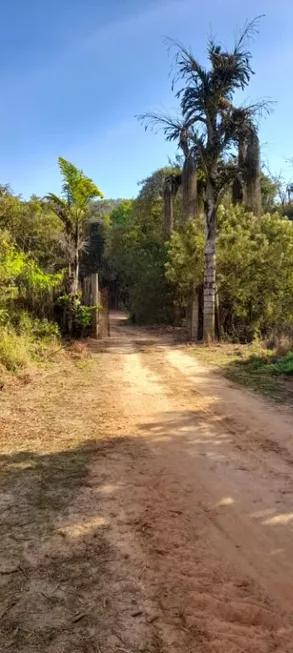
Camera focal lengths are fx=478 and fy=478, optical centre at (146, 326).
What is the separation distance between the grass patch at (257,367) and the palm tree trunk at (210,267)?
2116 millimetres

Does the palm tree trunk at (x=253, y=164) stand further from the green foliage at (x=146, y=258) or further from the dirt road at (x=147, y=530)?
the dirt road at (x=147, y=530)

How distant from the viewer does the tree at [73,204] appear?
14797 millimetres

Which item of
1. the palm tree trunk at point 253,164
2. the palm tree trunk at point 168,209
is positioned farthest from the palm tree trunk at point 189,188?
the palm tree trunk at point 168,209

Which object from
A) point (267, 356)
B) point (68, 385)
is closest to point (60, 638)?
point (68, 385)

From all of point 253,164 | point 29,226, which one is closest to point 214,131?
point 253,164

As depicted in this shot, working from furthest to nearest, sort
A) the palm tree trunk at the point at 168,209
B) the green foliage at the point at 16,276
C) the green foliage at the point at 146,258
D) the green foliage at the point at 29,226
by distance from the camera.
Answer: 1. the green foliage at the point at 29,226
2. the green foliage at the point at 146,258
3. the palm tree trunk at the point at 168,209
4. the green foliage at the point at 16,276

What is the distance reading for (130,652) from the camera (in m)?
2.26

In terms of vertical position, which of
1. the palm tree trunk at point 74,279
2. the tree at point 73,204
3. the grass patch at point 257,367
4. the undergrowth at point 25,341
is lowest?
the grass patch at point 257,367

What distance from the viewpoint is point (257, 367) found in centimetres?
1012

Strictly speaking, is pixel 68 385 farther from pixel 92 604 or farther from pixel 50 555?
pixel 92 604

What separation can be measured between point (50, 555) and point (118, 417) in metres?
3.30

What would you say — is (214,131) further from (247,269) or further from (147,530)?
(147,530)

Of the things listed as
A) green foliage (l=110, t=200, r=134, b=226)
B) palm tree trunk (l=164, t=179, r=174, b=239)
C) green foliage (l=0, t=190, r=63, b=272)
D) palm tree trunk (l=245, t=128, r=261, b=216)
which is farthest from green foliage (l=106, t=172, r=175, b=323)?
green foliage (l=110, t=200, r=134, b=226)

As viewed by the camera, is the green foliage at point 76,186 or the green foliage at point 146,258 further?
the green foliage at point 146,258
